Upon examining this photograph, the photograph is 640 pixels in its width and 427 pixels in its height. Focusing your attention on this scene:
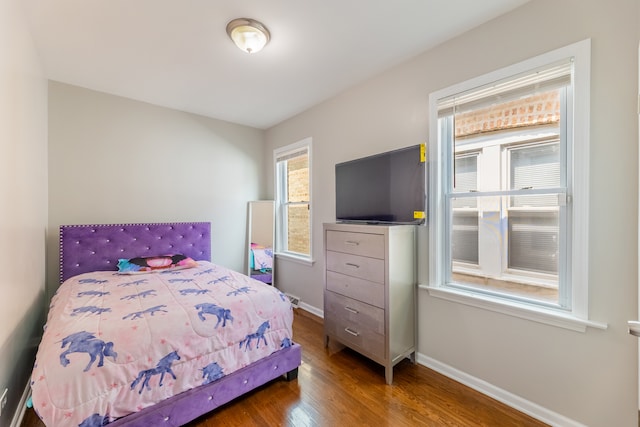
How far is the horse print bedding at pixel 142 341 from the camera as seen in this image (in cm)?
128

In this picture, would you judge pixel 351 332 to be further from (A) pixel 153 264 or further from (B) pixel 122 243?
(B) pixel 122 243

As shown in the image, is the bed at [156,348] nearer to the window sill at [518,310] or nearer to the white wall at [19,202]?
the white wall at [19,202]

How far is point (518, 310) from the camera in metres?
1.78

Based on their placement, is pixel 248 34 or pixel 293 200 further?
pixel 293 200

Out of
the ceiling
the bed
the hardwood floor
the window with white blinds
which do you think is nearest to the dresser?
the hardwood floor

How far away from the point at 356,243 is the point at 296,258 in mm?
1572

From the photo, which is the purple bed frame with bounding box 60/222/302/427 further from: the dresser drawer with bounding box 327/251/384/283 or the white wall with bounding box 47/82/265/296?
the dresser drawer with bounding box 327/251/384/283

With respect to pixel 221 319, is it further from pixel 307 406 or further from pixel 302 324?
pixel 302 324

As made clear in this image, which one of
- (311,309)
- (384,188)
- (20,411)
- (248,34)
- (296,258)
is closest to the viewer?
(20,411)

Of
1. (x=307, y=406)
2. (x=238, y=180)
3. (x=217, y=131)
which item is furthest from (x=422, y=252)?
(x=217, y=131)

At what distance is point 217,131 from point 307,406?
3465 millimetres

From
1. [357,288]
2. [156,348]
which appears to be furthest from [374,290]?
[156,348]

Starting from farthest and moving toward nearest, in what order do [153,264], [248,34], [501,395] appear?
1. [153,264]
2. [248,34]
3. [501,395]

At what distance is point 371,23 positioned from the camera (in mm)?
1934
